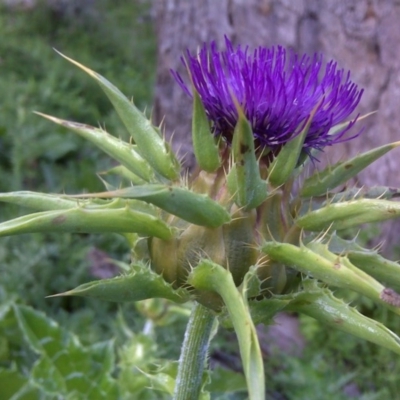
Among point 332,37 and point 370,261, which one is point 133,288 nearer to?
point 370,261

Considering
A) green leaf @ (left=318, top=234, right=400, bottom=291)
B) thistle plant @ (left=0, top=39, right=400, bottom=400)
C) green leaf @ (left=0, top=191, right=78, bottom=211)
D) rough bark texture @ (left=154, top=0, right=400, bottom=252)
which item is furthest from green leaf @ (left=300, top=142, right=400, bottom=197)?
rough bark texture @ (left=154, top=0, right=400, bottom=252)

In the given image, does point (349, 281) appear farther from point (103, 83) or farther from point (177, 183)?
point (103, 83)

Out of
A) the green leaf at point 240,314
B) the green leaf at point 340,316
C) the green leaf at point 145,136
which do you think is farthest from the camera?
the green leaf at point 145,136

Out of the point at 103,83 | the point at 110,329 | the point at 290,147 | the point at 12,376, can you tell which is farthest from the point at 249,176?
the point at 110,329

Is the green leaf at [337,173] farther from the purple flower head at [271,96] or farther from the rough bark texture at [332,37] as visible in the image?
the rough bark texture at [332,37]

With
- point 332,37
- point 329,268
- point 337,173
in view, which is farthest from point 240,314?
point 332,37

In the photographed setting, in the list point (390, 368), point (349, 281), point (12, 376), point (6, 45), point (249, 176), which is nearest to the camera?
point (349, 281)

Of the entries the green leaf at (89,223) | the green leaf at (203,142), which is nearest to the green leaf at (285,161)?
the green leaf at (203,142)
